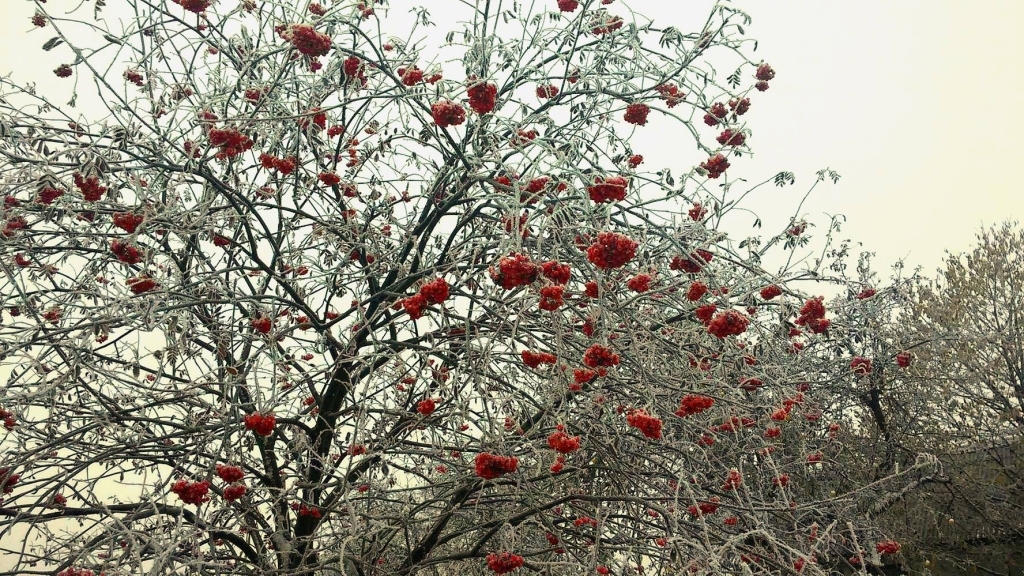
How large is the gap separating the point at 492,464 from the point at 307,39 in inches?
91.8

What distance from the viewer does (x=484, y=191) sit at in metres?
4.70

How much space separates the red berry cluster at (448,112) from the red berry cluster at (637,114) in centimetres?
147

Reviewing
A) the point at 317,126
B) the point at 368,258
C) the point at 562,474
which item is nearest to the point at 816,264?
the point at 562,474

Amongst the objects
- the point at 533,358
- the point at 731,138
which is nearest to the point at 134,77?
the point at 533,358

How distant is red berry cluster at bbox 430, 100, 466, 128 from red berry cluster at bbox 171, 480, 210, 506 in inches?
83.6

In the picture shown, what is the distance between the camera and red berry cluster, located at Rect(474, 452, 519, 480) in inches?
129

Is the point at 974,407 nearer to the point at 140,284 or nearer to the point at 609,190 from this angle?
the point at 609,190

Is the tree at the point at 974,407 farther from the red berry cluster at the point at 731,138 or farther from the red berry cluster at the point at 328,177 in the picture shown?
the red berry cluster at the point at 328,177

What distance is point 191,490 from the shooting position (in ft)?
12.1

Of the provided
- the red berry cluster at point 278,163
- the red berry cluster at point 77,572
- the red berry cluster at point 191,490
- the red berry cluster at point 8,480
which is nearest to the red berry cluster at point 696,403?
the red berry cluster at point 191,490

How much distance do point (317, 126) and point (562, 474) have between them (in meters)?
2.82

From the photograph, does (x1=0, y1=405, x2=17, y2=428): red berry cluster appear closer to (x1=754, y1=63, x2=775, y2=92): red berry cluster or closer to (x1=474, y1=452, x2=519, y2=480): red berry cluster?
(x1=474, y1=452, x2=519, y2=480): red berry cluster

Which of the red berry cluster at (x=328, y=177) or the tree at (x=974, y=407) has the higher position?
the red berry cluster at (x=328, y=177)

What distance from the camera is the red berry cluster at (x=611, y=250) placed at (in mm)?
3014
